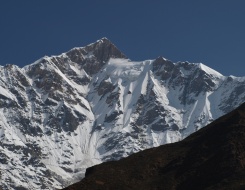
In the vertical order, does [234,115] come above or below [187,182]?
above

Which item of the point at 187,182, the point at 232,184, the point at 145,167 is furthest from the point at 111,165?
the point at 232,184

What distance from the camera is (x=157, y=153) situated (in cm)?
12788

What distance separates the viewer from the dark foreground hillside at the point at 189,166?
111938 millimetres

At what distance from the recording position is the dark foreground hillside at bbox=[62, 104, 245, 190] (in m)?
112

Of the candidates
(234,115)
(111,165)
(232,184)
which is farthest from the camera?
(234,115)

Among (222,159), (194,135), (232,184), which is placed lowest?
(232,184)

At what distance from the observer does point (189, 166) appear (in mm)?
117875

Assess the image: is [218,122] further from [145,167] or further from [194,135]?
[145,167]

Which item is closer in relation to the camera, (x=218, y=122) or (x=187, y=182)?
(x=187, y=182)

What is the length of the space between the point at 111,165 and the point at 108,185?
936cm

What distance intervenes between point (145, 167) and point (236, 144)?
570 inches

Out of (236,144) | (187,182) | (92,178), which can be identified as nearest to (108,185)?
(92,178)

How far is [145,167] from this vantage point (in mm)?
121312

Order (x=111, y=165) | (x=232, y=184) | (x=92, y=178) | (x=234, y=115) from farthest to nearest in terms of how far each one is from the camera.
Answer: (x=234, y=115) < (x=111, y=165) < (x=92, y=178) < (x=232, y=184)
